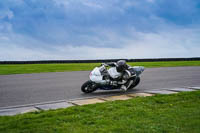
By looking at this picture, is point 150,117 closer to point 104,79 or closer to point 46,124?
point 46,124

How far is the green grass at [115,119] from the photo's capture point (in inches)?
191

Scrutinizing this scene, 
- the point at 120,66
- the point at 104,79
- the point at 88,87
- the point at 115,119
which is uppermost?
the point at 120,66

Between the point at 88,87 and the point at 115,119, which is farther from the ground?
the point at 88,87

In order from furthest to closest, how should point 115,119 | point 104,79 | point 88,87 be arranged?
point 88,87
point 104,79
point 115,119

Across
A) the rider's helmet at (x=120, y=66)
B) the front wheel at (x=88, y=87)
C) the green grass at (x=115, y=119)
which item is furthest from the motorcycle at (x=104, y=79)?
the green grass at (x=115, y=119)

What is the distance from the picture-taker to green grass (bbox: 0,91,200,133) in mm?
4859

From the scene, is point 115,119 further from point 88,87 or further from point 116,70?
point 116,70

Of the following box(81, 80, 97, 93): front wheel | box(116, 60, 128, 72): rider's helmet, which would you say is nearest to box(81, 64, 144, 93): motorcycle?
box(81, 80, 97, 93): front wheel

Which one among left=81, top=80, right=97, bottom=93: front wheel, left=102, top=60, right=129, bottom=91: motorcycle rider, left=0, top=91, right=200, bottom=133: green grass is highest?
left=102, top=60, right=129, bottom=91: motorcycle rider

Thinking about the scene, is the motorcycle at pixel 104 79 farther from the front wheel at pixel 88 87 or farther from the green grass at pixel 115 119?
the green grass at pixel 115 119

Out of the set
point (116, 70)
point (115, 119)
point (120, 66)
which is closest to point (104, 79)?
point (116, 70)

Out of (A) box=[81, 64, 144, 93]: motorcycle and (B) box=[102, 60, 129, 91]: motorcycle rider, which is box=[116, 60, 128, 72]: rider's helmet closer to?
A: (B) box=[102, 60, 129, 91]: motorcycle rider

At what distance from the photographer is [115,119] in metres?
5.54

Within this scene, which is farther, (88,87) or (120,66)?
(88,87)
